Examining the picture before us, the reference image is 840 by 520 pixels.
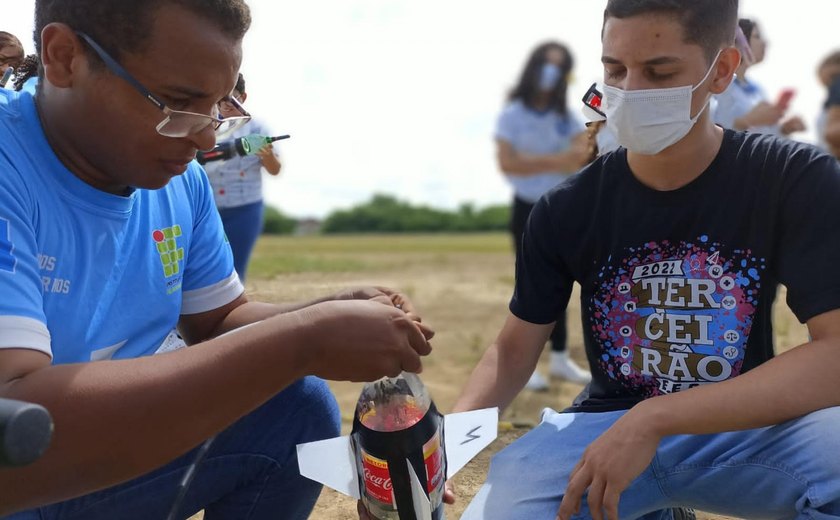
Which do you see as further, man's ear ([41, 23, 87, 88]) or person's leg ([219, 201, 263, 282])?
person's leg ([219, 201, 263, 282])

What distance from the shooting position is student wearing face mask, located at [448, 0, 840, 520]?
1.90 meters

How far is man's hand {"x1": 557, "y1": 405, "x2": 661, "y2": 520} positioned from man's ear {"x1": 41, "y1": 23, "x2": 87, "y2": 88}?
146cm

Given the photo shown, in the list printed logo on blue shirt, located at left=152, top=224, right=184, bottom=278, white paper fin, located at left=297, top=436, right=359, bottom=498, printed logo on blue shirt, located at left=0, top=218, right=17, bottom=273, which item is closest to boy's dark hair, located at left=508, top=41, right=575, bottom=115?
printed logo on blue shirt, located at left=152, top=224, right=184, bottom=278

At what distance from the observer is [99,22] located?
5.50 feet

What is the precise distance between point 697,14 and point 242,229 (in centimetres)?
297

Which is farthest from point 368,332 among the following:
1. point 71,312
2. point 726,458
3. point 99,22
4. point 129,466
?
point 726,458

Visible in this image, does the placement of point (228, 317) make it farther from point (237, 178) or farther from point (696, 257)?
point (237, 178)

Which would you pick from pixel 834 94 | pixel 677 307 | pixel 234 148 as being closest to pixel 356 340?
pixel 677 307

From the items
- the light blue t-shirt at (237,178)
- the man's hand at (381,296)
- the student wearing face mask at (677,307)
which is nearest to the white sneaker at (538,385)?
the light blue t-shirt at (237,178)

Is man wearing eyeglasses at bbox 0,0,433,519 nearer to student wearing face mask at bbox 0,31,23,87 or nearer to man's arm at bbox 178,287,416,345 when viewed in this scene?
man's arm at bbox 178,287,416,345

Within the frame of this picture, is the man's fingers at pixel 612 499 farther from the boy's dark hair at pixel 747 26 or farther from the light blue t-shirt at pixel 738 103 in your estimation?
the boy's dark hair at pixel 747 26

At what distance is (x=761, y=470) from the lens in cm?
194

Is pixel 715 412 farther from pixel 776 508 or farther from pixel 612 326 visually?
pixel 612 326

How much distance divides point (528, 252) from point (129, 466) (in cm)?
133
